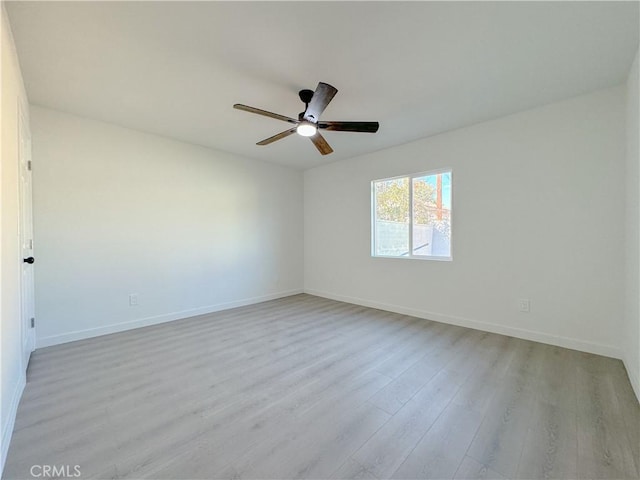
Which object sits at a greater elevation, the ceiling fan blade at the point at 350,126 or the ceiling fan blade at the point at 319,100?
the ceiling fan blade at the point at 319,100

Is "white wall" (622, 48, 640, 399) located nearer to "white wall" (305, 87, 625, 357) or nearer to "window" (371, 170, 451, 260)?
"white wall" (305, 87, 625, 357)

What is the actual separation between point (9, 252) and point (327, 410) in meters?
2.30

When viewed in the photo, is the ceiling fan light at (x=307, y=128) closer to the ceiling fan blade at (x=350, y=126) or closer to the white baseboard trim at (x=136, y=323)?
the ceiling fan blade at (x=350, y=126)

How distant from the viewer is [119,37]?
1885mm

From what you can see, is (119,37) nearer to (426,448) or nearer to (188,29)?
(188,29)

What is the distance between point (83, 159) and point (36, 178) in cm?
47

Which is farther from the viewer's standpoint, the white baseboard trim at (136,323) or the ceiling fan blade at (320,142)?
the white baseboard trim at (136,323)

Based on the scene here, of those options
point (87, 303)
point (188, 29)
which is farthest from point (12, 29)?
point (87, 303)

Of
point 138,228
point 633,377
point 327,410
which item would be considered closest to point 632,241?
point 633,377

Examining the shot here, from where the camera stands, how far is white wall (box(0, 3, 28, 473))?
154 cm

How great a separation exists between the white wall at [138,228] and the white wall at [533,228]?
7.78 ft

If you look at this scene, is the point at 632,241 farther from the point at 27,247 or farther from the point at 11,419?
the point at 27,247
